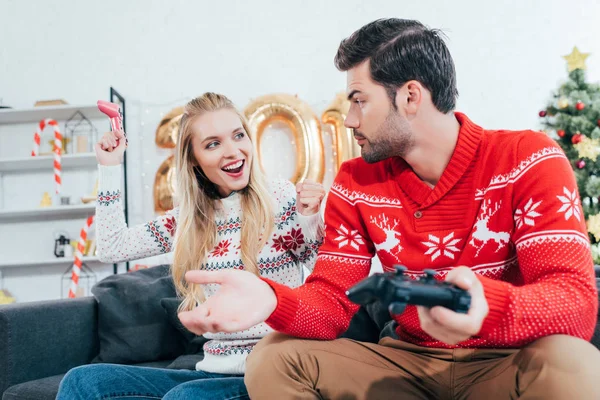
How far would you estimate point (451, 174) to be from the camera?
4.30 feet

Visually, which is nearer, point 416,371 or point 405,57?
point 416,371

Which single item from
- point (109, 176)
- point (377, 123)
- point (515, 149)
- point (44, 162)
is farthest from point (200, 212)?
point (44, 162)

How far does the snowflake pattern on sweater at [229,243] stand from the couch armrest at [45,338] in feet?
1.42

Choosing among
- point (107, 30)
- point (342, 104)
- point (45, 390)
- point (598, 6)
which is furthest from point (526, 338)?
point (107, 30)

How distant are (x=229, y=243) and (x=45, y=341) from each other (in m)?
0.89

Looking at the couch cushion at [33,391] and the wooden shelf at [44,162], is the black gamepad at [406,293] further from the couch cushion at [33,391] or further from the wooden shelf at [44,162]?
the wooden shelf at [44,162]

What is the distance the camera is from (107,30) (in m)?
4.34

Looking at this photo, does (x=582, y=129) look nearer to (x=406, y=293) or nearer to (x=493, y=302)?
(x=493, y=302)

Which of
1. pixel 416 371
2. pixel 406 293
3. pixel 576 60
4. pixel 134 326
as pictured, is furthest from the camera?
pixel 576 60

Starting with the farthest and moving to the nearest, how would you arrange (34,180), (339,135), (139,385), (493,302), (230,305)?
(34,180), (339,135), (139,385), (230,305), (493,302)

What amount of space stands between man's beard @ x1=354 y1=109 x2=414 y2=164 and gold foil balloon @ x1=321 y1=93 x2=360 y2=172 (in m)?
2.41

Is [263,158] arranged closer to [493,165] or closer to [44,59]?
[44,59]

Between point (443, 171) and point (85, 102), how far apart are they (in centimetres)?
356

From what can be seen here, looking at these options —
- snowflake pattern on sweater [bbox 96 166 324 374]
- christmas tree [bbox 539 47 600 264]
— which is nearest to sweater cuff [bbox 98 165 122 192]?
snowflake pattern on sweater [bbox 96 166 324 374]
